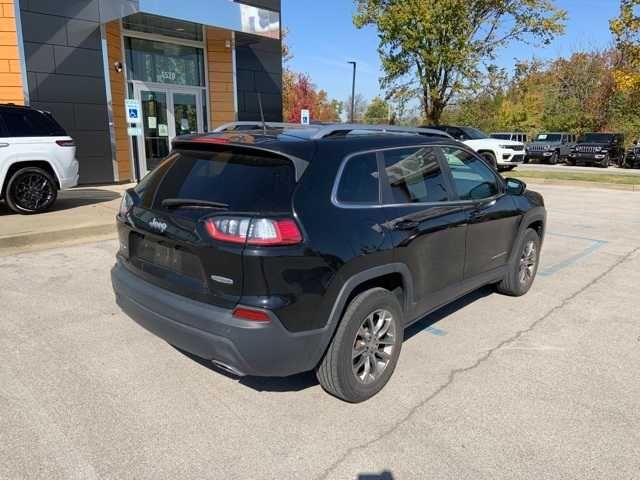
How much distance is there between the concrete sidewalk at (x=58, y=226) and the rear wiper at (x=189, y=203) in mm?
4568

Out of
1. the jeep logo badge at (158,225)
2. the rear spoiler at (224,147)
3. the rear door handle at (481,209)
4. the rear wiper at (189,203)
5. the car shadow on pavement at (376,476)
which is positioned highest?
the rear spoiler at (224,147)

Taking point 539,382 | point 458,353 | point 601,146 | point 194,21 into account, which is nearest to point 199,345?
point 458,353

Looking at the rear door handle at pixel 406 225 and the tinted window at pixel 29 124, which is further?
the tinted window at pixel 29 124

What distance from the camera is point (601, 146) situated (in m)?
27.8

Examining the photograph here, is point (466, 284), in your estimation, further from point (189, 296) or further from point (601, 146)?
point (601, 146)

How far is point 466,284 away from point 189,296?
234cm

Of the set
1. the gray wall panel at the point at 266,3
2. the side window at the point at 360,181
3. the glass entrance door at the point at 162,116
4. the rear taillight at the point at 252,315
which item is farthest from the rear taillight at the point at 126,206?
the gray wall panel at the point at 266,3

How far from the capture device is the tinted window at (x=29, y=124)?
8.03m

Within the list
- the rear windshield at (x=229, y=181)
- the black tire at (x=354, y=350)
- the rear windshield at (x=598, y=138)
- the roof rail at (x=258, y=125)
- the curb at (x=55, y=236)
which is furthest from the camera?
the rear windshield at (x=598, y=138)

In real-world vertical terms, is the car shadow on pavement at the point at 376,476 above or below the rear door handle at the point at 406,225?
below

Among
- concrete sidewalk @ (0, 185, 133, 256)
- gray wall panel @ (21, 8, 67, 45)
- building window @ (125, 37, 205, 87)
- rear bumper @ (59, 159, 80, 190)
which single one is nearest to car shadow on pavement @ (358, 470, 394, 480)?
concrete sidewalk @ (0, 185, 133, 256)

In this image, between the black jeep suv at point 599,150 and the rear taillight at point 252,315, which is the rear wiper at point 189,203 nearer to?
the rear taillight at point 252,315

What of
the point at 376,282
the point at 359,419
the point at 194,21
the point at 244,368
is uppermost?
the point at 194,21

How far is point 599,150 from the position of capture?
27.7 meters
